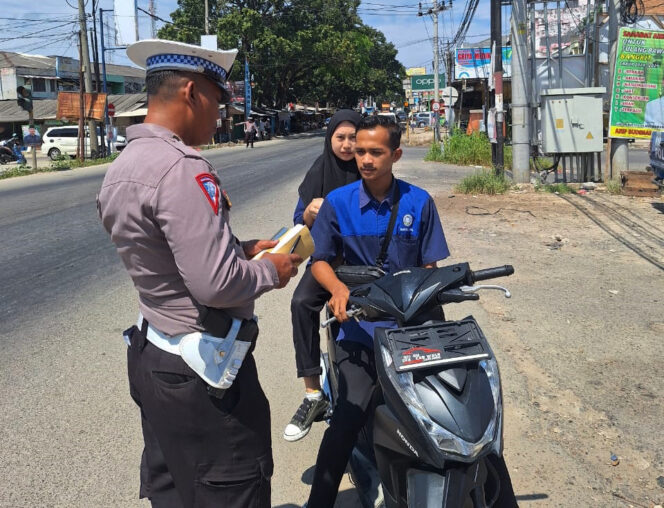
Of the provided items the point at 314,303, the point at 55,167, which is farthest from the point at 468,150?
the point at 314,303

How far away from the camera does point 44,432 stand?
354 centimetres

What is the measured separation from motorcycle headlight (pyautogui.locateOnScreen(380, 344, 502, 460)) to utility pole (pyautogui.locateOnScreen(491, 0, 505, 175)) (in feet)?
41.4

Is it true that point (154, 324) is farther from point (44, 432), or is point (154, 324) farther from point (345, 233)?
point (44, 432)

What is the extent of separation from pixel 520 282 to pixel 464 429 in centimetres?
495

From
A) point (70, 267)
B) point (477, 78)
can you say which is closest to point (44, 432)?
point (70, 267)

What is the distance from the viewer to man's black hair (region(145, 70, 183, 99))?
1.84 m

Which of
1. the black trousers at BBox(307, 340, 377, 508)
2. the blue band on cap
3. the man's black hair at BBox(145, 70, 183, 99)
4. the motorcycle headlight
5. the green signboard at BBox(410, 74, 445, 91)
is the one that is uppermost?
the green signboard at BBox(410, 74, 445, 91)

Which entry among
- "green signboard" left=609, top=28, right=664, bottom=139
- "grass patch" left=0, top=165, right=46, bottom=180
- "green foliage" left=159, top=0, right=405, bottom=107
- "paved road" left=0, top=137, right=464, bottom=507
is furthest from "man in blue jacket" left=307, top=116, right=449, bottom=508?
"green foliage" left=159, top=0, right=405, bottom=107

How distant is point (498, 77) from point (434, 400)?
45.0 feet

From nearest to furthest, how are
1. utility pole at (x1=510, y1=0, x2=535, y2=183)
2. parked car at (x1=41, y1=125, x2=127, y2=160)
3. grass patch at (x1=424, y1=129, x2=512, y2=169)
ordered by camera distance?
utility pole at (x1=510, y1=0, x2=535, y2=183) → grass patch at (x1=424, y1=129, x2=512, y2=169) → parked car at (x1=41, y1=125, x2=127, y2=160)

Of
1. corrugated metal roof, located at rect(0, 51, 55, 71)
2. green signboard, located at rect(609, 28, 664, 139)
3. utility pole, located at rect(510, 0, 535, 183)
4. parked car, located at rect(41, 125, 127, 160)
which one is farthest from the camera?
corrugated metal roof, located at rect(0, 51, 55, 71)

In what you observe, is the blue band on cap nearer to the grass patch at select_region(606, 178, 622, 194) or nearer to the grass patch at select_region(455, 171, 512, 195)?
the grass patch at select_region(455, 171, 512, 195)

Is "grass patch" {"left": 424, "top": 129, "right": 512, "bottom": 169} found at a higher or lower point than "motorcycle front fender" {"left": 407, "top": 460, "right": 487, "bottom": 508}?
higher

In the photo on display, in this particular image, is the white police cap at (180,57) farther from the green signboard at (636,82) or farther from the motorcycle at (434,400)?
the green signboard at (636,82)
